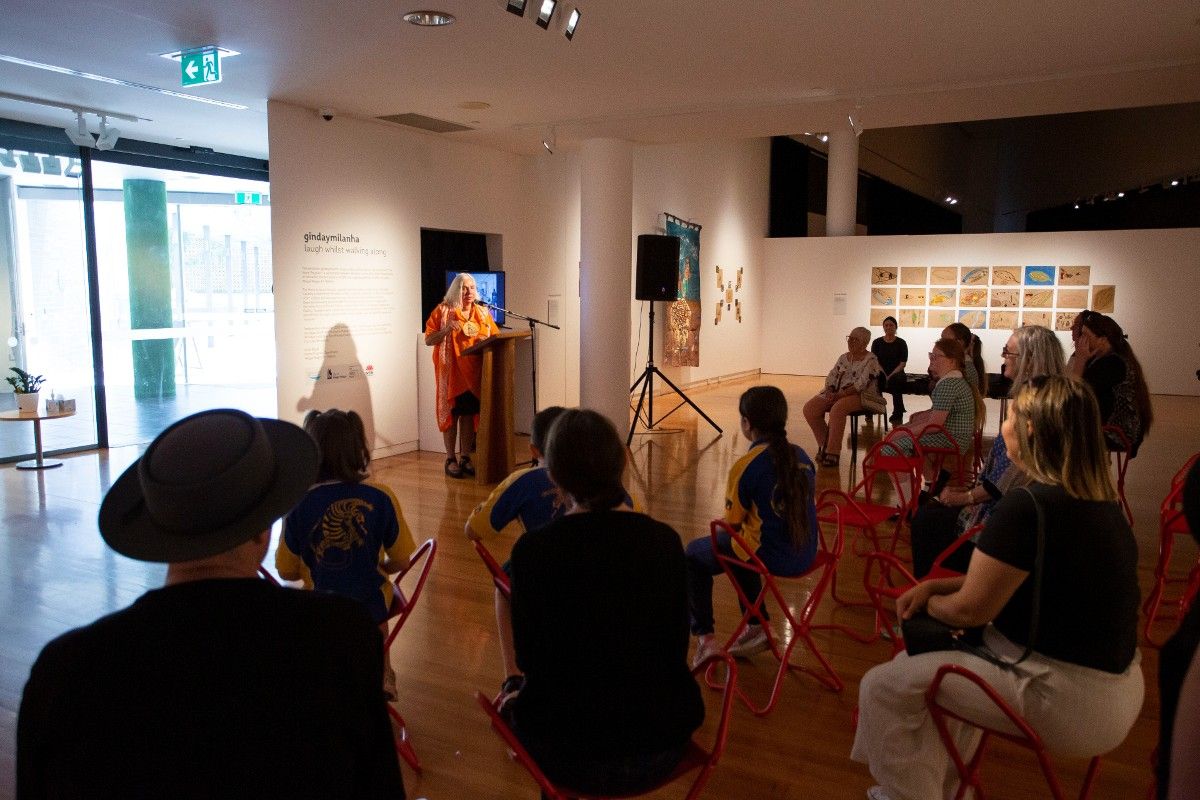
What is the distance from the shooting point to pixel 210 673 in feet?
3.60

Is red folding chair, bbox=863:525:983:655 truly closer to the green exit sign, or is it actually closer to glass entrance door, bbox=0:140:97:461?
the green exit sign

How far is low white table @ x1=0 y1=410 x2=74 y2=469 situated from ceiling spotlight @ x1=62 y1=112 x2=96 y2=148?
2.43 m

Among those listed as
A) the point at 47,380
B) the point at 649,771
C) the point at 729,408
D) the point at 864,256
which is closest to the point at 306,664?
the point at 649,771

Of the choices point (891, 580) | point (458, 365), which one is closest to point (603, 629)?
point (891, 580)

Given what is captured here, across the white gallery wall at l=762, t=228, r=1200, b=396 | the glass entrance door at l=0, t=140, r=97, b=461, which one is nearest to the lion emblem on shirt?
the glass entrance door at l=0, t=140, r=97, b=461

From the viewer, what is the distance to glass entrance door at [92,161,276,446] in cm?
872

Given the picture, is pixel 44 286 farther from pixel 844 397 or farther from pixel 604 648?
pixel 604 648

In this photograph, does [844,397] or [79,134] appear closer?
[844,397]

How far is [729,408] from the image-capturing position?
11.2 meters

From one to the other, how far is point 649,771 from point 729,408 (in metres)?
9.52

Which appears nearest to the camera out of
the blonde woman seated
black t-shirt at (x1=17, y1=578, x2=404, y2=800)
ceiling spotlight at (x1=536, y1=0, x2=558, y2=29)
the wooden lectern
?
black t-shirt at (x1=17, y1=578, x2=404, y2=800)

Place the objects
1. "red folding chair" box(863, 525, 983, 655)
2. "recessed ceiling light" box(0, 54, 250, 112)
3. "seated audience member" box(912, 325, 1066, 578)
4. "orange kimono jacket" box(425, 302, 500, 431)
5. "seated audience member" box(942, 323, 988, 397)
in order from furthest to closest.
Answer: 1. "orange kimono jacket" box(425, 302, 500, 431)
2. "seated audience member" box(942, 323, 988, 397)
3. "recessed ceiling light" box(0, 54, 250, 112)
4. "seated audience member" box(912, 325, 1066, 578)
5. "red folding chair" box(863, 525, 983, 655)

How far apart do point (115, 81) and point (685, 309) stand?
7.58 m

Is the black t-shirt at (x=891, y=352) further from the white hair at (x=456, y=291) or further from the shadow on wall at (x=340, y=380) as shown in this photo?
the shadow on wall at (x=340, y=380)
